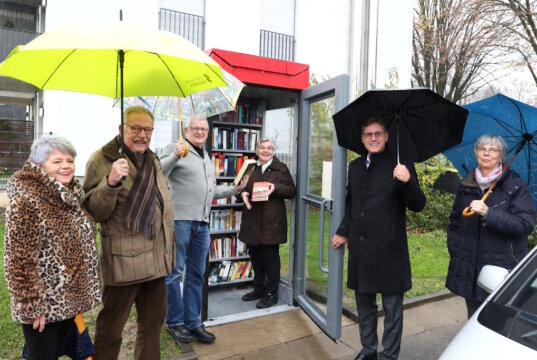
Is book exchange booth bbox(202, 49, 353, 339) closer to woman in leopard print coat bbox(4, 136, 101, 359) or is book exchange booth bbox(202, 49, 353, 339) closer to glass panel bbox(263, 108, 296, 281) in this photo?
glass panel bbox(263, 108, 296, 281)

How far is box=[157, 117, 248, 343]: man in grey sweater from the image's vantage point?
3330 millimetres

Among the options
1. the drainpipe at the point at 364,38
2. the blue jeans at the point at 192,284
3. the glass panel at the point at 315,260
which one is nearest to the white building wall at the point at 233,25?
the drainpipe at the point at 364,38

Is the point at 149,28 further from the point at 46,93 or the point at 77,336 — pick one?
the point at 46,93

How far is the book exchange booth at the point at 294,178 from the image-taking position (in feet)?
11.3

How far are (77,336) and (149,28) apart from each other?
69.9 inches

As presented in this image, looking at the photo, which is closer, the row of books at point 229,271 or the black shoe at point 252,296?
the black shoe at point 252,296

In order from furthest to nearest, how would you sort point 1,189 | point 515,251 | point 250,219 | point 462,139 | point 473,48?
point 473,48 < point 1,189 < point 250,219 < point 462,139 < point 515,251

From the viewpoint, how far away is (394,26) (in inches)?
528

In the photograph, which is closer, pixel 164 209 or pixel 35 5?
pixel 164 209

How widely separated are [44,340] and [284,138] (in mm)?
3252

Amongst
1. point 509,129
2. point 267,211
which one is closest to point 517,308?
point 509,129

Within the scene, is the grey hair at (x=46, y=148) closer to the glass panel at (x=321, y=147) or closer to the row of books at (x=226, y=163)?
the glass panel at (x=321, y=147)

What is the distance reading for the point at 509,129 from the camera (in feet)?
9.03

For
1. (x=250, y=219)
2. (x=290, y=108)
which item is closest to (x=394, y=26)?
(x=290, y=108)
